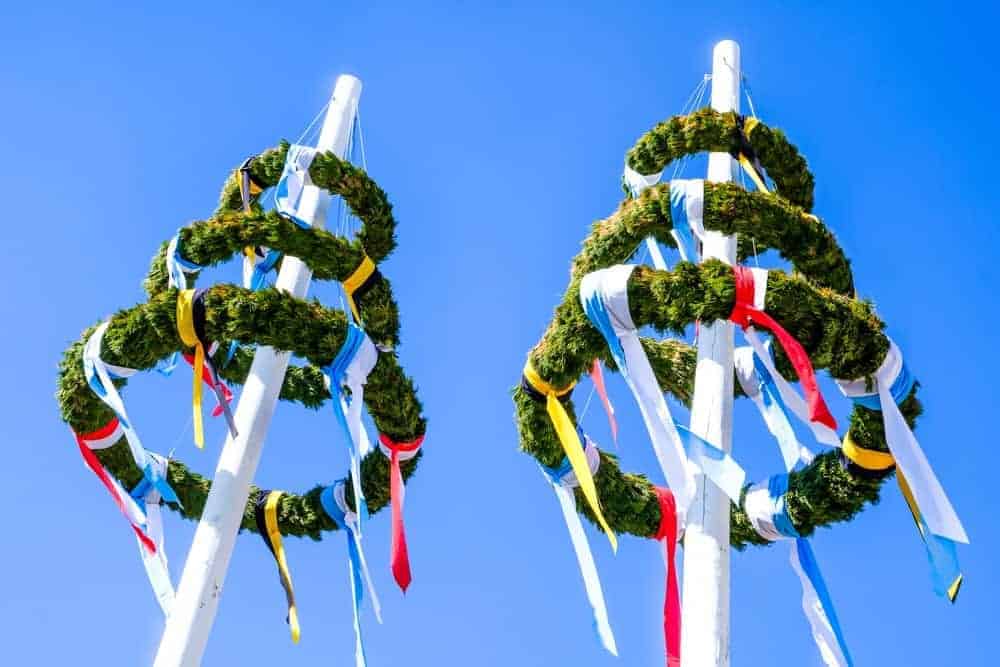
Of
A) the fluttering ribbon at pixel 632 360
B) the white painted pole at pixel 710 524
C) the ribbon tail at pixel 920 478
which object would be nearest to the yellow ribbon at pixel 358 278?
the fluttering ribbon at pixel 632 360

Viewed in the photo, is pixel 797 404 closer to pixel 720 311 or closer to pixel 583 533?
pixel 720 311

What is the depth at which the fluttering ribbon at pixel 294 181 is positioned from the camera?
10.4 metres

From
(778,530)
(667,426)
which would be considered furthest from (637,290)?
(778,530)

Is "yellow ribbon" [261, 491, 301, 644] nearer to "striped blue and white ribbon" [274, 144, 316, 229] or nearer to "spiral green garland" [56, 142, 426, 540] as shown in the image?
"spiral green garland" [56, 142, 426, 540]

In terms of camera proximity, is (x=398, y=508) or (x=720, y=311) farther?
(x=398, y=508)

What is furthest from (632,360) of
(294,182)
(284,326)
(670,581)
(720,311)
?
(294,182)

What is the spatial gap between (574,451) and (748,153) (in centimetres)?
321

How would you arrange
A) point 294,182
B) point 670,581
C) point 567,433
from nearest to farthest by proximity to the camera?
point 567,433 → point 670,581 → point 294,182

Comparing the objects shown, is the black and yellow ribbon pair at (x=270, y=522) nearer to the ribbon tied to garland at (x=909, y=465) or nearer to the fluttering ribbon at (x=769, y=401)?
the fluttering ribbon at (x=769, y=401)

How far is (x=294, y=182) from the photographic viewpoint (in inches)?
418

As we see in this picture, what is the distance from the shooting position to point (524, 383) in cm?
917

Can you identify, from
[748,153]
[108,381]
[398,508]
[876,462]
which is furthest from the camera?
[748,153]

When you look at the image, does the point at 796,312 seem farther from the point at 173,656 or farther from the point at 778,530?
the point at 173,656

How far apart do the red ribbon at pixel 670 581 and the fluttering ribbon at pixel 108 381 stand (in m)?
3.74
